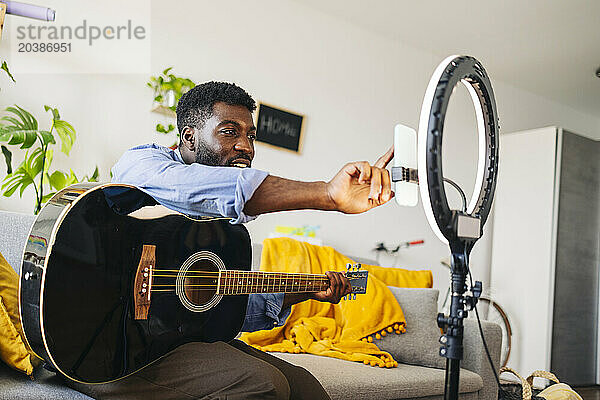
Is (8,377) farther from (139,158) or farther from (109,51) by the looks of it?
(109,51)

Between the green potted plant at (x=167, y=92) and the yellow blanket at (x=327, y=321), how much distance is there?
0.89 m

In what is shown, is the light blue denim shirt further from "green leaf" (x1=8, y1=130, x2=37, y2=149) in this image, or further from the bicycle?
the bicycle

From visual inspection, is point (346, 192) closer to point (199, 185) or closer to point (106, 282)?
point (199, 185)

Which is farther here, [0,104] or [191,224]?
[0,104]

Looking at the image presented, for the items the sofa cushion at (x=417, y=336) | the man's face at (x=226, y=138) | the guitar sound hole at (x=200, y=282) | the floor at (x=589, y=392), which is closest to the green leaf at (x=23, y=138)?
the man's face at (x=226, y=138)

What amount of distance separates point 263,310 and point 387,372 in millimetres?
838

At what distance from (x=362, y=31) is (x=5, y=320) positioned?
339 centimetres

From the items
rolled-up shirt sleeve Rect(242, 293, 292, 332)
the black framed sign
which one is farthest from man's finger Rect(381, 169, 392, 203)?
the black framed sign

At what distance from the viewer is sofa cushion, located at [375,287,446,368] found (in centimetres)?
276

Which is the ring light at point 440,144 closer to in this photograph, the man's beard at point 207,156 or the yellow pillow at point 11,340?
the man's beard at point 207,156

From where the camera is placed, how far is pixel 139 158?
4.75 ft

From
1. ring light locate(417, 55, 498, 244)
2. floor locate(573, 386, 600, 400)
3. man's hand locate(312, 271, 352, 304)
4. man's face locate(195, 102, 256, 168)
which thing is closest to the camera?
ring light locate(417, 55, 498, 244)

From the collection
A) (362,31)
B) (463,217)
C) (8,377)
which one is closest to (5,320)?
(8,377)

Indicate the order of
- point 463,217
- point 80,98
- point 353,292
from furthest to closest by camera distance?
1. point 80,98
2. point 353,292
3. point 463,217
